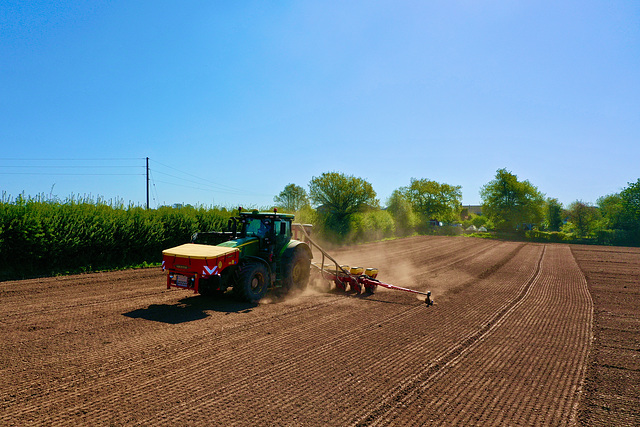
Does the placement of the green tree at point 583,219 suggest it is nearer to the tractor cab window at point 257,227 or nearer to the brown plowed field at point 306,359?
the brown plowed field at point 306,359

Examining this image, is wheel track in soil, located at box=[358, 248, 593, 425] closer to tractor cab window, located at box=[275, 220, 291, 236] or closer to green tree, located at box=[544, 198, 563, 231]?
tractor cab window, located at box=[275, 220, 291, 236]

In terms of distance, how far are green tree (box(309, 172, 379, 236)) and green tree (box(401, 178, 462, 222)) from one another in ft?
122

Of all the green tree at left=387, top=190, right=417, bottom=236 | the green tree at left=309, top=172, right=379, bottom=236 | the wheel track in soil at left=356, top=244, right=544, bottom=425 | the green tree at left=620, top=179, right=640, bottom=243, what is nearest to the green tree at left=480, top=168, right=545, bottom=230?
the green tree at left=620, top=179, right=640, bottom=243

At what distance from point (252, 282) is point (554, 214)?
233 feet

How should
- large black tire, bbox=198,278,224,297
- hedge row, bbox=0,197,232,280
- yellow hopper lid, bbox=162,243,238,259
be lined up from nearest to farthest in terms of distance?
yellow hopper lid, bbox=162,243,238,259
large black tire, bbox=198,278,224,297
hedge row, bbox=0,197,232,280

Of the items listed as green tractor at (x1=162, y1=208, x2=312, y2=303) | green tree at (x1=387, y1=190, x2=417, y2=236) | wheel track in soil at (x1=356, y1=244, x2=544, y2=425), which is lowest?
wheel track in soil at (x1=356, y1=244, x2=544, y2=425)

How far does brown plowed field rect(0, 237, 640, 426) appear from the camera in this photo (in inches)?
179

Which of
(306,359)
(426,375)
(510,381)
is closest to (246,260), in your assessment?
(306,359)

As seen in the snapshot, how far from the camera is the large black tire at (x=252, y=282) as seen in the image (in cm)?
927

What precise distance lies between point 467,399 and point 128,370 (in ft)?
15.7

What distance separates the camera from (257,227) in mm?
10547

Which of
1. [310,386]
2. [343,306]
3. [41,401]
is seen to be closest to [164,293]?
[343,306]

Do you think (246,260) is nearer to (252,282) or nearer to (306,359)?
(252,282)

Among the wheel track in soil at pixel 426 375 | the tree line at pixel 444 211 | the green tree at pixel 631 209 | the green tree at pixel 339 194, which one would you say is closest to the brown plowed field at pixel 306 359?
the wheel track in soil at pixel 426 375
